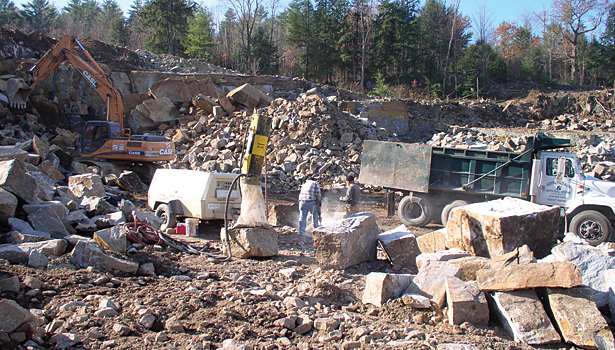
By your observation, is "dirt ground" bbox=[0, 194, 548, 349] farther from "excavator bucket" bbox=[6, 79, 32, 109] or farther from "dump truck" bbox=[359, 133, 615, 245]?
"excavator bucket" bbox=[6, 79, 32, 109]

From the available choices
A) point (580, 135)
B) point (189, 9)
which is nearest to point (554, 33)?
point (580, 135)

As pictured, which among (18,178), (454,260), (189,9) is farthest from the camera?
(189,9)

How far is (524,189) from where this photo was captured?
32.6 ft

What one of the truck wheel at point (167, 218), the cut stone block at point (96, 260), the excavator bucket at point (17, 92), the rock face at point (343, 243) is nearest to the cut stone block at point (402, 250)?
the rock face at point (343, 243)

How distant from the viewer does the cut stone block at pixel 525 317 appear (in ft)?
14.0

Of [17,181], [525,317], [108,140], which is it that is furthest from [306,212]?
[108,140]

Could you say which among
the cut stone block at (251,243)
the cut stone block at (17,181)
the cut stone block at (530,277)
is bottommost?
the cut stone block at (251,243)

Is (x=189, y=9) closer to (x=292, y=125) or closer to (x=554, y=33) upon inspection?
(x=292, y=125)

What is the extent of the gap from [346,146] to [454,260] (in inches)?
498

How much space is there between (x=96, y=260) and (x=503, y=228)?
5499mm

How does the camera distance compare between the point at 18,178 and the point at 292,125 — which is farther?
the point at 292,125

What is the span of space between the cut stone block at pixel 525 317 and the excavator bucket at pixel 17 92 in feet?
68.6

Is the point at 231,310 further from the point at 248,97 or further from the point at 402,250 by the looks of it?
the point at 248,97

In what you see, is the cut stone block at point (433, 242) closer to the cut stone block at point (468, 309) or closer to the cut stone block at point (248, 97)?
the cut stone block at point (468, 309)
